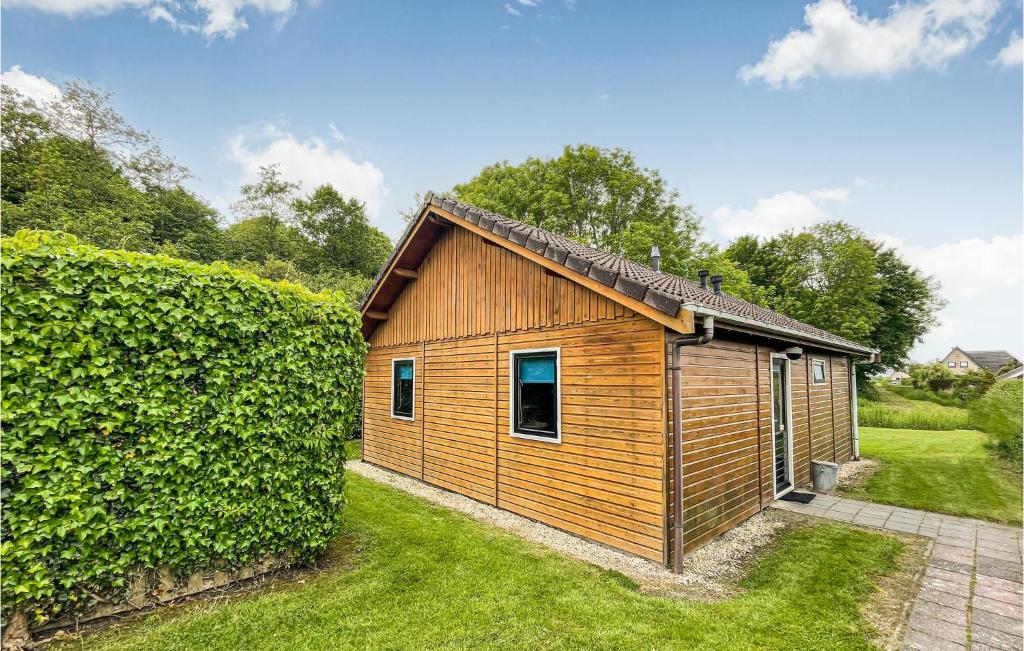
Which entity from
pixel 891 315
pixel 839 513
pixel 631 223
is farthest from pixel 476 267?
pixel 891 315

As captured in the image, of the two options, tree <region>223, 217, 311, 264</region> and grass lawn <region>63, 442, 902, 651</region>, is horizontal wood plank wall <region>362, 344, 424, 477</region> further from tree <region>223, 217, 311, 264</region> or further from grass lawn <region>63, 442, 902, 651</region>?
tree <region>223, 217, 311, 264</region>

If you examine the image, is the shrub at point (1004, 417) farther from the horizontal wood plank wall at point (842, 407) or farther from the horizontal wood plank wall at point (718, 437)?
the horizontal wood plank wall at point (718, 437)

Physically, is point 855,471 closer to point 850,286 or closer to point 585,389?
point 585,389

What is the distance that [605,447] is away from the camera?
4.95m

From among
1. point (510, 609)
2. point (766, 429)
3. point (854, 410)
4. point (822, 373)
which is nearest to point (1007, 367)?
point (854, 410)

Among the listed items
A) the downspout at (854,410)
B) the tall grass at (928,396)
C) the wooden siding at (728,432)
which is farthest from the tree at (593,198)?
the wooden siding at (728,432)

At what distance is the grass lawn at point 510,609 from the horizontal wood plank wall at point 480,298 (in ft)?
9.35

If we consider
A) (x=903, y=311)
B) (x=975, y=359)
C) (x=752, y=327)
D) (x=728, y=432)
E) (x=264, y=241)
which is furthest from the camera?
(x=975, y=359)

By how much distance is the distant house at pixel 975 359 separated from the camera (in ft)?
131

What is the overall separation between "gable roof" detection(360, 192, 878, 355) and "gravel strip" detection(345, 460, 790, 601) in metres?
2.51

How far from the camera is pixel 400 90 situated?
12.8 metres

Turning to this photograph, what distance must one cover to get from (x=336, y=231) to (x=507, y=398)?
26.8 metres

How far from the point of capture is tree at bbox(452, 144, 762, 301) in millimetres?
22672

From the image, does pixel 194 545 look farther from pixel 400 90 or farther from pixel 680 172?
pixel 680 172
